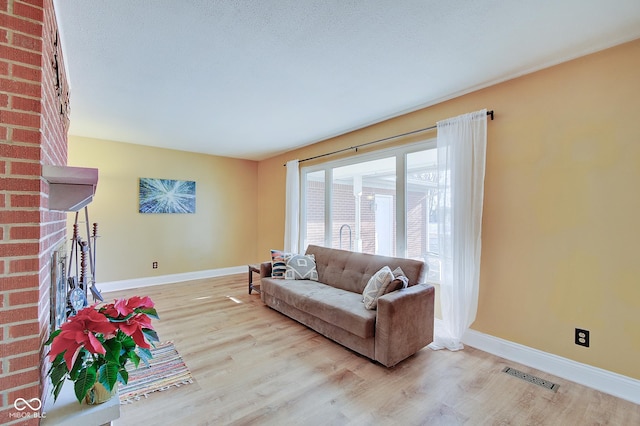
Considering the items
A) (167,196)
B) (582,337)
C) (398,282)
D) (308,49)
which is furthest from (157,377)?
(167,196)

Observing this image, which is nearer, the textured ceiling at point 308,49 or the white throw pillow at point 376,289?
the textured ceiling at point 308,49

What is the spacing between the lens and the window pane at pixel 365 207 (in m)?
3.58

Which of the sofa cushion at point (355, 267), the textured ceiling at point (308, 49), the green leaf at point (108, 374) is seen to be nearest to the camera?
the green leaf at point (108, 374)

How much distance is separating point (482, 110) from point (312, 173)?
111 inches

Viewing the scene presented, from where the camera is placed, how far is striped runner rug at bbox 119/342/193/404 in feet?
6.59

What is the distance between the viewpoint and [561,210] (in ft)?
7.45

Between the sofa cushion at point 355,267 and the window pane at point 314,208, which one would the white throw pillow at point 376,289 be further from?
the window pane at point 314,208

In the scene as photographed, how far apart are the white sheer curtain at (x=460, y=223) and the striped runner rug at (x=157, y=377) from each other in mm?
2306

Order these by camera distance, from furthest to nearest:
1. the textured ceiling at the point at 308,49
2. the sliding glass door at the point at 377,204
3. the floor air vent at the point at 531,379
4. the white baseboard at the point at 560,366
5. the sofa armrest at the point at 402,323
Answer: the sliding glass door at the point at 377,204 < the sofa armrest at the point at 402,323 < the floor air vent at the point at 531,379 < the white baseboard at the point at 560,366 < the textured ceiling at the point at 308,49

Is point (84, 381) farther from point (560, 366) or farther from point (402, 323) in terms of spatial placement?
point (560, 366)

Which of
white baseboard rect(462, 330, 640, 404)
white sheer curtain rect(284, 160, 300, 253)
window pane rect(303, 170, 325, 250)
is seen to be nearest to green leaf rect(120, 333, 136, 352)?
white baseboard rect(462, 330, 640, 404)

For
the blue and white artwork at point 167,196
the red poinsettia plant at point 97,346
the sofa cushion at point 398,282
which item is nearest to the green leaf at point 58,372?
the red poinsettia plant at point 97,346

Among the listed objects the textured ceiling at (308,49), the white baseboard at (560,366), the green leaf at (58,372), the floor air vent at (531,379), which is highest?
the textured ceiling at (308,49)

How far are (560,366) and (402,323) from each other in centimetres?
126
